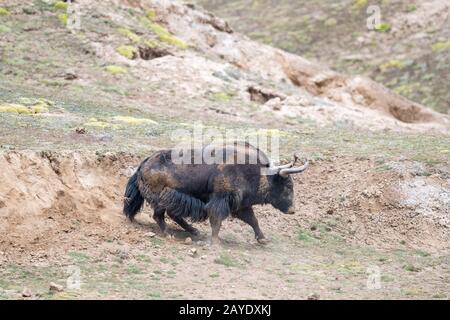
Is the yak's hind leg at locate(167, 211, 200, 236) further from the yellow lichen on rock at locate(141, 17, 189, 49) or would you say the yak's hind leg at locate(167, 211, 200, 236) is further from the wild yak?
the yellow lichen on rock at locate(141, 17, 189, 49)

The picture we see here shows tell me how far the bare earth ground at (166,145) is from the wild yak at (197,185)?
1.85ft

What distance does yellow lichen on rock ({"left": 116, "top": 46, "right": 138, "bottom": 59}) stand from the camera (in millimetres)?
35125

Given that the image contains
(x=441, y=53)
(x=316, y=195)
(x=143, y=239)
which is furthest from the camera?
(x=441, y=53)

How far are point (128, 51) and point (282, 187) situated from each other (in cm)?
1746

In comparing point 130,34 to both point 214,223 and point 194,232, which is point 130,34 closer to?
point 194,232

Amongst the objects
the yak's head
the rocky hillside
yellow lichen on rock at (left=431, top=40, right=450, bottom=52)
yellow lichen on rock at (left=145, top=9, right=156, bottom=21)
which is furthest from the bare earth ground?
yellow lichen on rock at (left=431, top=40, right=450, bottom=52)

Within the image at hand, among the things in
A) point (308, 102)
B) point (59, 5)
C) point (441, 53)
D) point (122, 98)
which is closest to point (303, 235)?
point (122, 98)

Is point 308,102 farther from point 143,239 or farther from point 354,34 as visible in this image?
point 354,34

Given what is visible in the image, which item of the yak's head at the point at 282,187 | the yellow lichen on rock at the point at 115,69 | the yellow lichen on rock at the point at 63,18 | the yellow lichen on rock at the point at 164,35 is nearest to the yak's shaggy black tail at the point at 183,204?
the yak's head at the point at 282,187

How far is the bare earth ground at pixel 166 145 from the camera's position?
15.9 m

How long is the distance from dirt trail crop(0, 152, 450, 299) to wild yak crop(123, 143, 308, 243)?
0.57 meters

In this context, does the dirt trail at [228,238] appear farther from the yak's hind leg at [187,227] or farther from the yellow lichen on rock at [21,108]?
the yellow lichen on rock at [21,108]

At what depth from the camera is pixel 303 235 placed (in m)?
20.0
